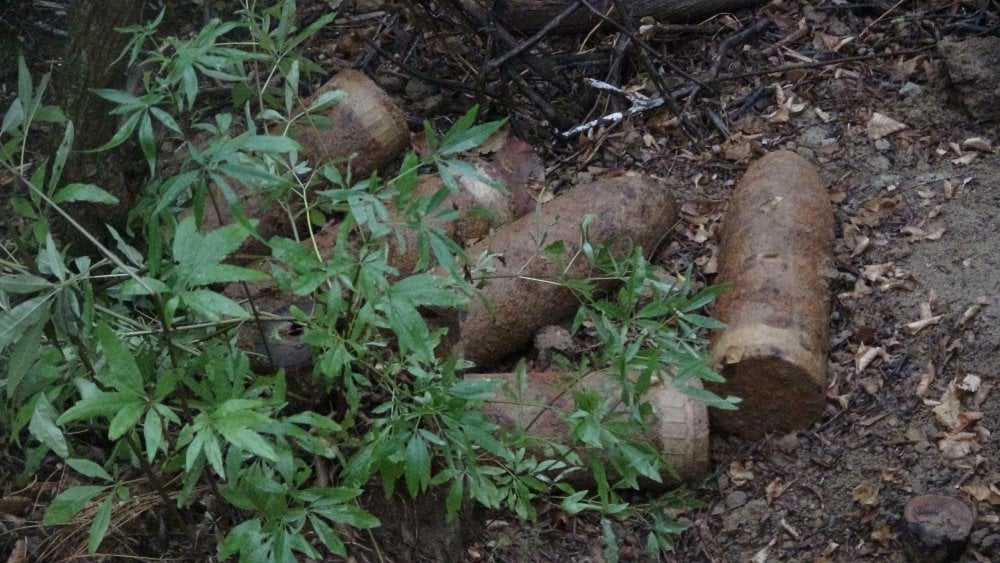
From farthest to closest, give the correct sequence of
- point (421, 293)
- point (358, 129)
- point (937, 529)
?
1. point (358, 129)
2. point (937, 529)
3. point (421, 293)

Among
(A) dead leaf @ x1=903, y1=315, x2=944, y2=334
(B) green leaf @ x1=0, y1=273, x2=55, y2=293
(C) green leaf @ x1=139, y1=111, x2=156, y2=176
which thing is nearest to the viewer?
(B) green leaf @ x1=0, y1=273, x2=55, y2=293

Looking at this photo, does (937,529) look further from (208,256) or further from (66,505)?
(66,505)

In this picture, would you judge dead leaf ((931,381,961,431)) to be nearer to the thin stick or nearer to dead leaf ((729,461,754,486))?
dead leaf ((729,461,754,486))

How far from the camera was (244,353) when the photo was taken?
274cm

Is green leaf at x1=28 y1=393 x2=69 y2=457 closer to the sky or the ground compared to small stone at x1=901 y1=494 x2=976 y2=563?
closer to the sky

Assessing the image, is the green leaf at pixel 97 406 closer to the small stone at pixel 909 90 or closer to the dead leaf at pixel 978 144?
the dead leaf at pixel 978 144

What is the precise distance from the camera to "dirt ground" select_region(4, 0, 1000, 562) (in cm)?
352

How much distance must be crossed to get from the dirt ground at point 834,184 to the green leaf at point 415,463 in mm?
736

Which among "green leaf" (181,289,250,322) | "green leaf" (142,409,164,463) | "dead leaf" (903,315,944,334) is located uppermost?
"green leaf" (181,289,250,322)

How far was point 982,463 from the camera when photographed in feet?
11.1

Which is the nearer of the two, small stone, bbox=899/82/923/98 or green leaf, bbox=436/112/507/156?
green leaf, bbox=436/112/507/156

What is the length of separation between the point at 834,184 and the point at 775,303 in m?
1.09

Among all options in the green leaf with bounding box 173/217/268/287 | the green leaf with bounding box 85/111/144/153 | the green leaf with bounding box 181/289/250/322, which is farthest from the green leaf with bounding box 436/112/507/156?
the green leaf with bounding box 85/111/144/153

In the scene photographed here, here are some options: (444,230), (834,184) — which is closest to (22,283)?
(444,230)
